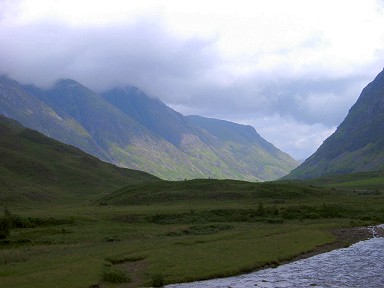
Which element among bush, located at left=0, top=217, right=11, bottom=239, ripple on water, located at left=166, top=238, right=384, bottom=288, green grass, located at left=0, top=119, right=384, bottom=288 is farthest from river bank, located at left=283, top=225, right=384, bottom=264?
bush, located at left=0, top=217, right=11, bottom=239

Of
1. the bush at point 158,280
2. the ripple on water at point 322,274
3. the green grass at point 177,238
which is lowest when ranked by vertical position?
the ripple on water at point 322,274

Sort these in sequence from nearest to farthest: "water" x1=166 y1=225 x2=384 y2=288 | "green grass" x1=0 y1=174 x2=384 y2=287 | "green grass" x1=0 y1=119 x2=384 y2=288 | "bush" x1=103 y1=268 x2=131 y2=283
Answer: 1. "water" x1=166 y1=225 x2=384 y2=288
2. "bush" x1=103 y1=268 x2=131 y2=283
3. "green grass" x1=0 y1=119 x2=384 y2=288
4. "green grass" x1=0 y1=174 x2=384 y2=287

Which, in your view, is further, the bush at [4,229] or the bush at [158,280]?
the bush at [4,229]

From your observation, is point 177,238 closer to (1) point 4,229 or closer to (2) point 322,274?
(1) point 4,229

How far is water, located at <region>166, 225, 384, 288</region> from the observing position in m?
41.9

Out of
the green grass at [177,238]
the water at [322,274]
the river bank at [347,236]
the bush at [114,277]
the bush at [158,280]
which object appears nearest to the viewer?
the bush at [158,280]

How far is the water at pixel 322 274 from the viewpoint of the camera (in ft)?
138

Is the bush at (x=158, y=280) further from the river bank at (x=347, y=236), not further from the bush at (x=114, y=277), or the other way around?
the river bank at (x=347, y=236)

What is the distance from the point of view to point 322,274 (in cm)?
4609

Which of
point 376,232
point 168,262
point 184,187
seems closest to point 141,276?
point 168,262

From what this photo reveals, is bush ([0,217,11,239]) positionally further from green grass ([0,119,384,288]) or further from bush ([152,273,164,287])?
bush ([152,273,164,287])

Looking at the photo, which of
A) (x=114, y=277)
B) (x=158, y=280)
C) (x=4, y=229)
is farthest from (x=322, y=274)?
(x=4, y=229)

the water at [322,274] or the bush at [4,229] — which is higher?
the bush at [4,229]

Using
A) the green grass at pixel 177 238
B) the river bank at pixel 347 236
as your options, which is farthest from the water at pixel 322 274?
the green grass at pixel 177 238
